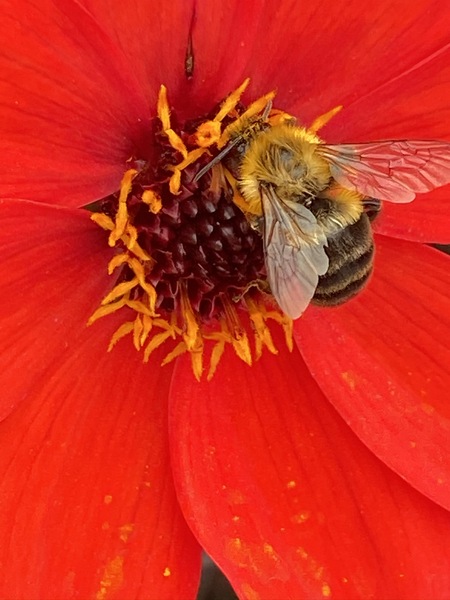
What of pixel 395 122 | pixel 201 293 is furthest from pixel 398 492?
pixel 395 122

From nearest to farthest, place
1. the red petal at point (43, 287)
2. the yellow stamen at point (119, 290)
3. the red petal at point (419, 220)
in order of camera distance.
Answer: the red petal at point (43, 287), the yellow stamen at point (119, 290), the red petal at point (419, 220)

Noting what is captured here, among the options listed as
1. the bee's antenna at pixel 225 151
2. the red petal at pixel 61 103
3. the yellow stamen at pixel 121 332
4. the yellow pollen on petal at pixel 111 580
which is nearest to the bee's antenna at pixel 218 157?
the bee's antenna at pixel 225 151

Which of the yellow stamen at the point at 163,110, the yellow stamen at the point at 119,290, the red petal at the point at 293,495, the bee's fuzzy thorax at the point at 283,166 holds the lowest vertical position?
the red petal at the point at 293,495

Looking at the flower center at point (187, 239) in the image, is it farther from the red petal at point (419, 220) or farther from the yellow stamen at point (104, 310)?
the red petal at point (419, 220)

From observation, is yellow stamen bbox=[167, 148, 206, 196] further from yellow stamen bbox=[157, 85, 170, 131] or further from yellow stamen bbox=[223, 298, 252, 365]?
yellow stamen bbox=[223, 298, 252, 365]

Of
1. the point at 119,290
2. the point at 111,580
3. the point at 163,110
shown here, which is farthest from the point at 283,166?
the point at 111,580

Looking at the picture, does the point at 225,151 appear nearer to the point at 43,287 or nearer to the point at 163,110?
the point at 163,110
